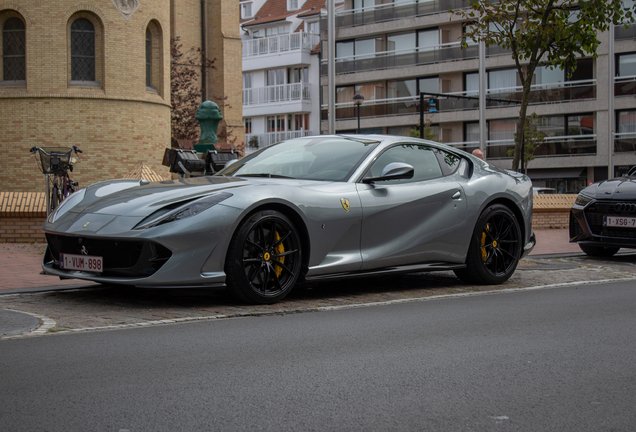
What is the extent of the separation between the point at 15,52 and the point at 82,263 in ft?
58.6

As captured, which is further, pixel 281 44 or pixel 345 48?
pixel 281 44

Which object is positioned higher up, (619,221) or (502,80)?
(502,80)

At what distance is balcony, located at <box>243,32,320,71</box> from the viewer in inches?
2381

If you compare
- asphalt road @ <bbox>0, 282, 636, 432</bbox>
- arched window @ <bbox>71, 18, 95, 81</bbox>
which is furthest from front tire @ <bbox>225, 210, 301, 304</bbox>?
arched window @ <bbox>71, 18, 95, 81</bbox>

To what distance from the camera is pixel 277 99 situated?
61.6 m

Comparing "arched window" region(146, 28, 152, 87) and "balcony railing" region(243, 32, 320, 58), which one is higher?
"balcony railing" region(243, 32, 320, 58)

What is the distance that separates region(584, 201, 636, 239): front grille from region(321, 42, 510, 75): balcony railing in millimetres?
41252

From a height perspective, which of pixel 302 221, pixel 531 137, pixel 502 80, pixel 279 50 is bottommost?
pixel 302 221

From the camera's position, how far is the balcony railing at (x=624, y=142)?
47156 mm

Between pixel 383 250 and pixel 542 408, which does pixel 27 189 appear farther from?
pixel 542 408

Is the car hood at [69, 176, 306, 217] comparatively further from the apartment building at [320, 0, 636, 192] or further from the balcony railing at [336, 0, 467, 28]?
the balcony railing at [336, 0, 467, 28]

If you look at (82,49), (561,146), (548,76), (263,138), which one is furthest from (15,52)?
(263,138)

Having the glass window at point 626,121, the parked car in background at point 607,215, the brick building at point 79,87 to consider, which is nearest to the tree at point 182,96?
the brick building at point 79,87

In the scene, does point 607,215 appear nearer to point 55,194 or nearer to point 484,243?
point 484,243
